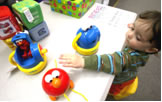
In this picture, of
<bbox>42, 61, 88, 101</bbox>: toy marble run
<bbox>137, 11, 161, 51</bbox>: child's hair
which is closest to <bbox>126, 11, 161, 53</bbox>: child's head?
<bbox>137, 11, 161, 51</bbox>: child's hair

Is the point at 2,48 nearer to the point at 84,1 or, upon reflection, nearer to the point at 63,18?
the point at 63,18

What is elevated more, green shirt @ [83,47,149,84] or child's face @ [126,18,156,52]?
child's face @ [126,18,156,52]

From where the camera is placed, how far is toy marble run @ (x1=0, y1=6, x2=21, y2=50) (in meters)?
0.42

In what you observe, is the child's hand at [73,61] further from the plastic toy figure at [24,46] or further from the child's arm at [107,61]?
the plastic toy figure at [24,46]

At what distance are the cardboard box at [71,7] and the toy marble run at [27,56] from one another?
30 centimetres

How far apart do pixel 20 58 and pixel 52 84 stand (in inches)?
7.0

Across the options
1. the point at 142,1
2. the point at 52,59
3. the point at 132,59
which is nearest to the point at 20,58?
the point at 52,59

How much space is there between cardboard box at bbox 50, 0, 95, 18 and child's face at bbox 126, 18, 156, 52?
0.32m

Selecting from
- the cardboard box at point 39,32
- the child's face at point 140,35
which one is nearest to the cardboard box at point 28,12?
the cardboard box at point 39,32

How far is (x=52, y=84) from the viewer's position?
0.33 m

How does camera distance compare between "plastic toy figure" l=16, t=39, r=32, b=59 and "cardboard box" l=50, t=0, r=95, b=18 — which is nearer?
"plastic toy figure" l=16, t=39, r=32, b=59

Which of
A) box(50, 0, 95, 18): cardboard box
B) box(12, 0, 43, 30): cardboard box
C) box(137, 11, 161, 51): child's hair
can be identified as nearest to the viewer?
box(137, 11, 161, 51): child's hair

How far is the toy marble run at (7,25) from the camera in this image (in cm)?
42

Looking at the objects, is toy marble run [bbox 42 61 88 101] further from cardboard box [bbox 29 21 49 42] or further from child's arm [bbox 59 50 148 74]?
cardboard box [bbox 29 21 49 42]
